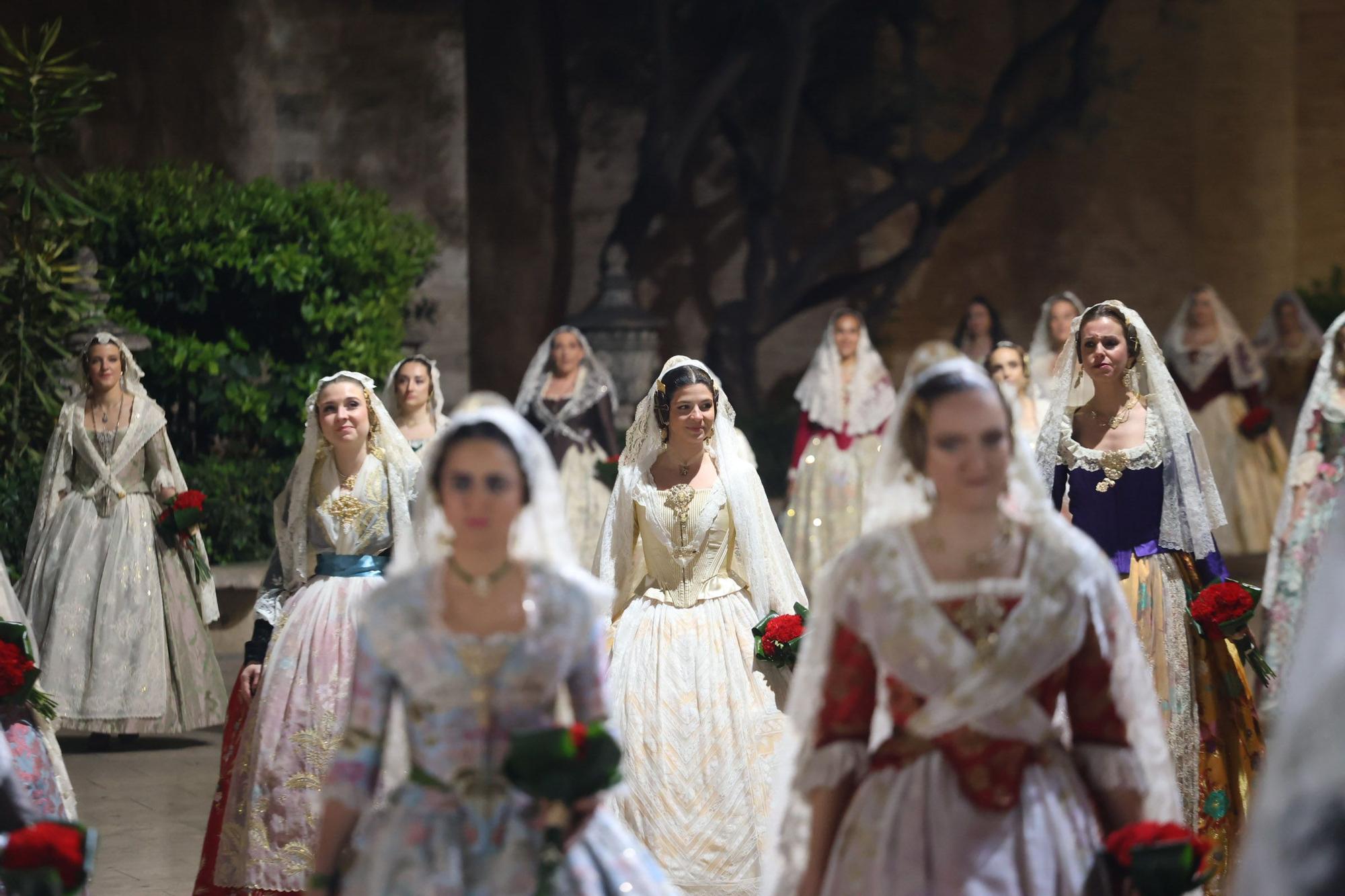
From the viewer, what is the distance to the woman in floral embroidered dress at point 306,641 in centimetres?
616

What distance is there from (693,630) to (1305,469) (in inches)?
147

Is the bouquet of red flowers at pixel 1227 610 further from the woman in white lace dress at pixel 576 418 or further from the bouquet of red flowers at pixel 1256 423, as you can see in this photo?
the bouquet of red flowers at pixel 1256 423

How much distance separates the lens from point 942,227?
1831cm

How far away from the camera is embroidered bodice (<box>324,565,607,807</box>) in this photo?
3.57 meters

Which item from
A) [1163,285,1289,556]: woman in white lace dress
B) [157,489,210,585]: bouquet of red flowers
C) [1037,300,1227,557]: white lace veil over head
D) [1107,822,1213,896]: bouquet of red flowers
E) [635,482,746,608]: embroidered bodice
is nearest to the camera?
[1107,822,1213,896]: bouquet of red flowers

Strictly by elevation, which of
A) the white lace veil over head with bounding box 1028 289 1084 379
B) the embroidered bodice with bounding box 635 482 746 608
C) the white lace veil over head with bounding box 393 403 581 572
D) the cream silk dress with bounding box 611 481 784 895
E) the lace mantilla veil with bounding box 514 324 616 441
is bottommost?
the cream silk dress with bounding box 611 481 784 895

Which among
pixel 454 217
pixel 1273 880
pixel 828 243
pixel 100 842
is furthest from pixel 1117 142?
pixel 1273 880

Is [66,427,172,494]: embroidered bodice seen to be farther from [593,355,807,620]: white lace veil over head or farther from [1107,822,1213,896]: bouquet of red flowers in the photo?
[1107,822,1213,896]: bouquet of red flowers

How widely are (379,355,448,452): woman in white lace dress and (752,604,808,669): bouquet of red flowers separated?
409 centimetres

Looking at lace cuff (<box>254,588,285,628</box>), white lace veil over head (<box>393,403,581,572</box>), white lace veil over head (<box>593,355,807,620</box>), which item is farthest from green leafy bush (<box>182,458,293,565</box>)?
white lace veil over head (<box>393,403,581,572</box>)

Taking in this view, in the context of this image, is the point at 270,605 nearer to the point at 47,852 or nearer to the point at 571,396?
the point at 47,852

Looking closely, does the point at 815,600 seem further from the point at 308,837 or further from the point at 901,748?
the point at 308,837

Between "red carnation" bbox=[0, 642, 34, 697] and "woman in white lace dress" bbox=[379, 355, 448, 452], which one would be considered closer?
"red carnation" bbox=[0, 642, 34, 697]

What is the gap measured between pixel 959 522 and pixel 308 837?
3251 mm
